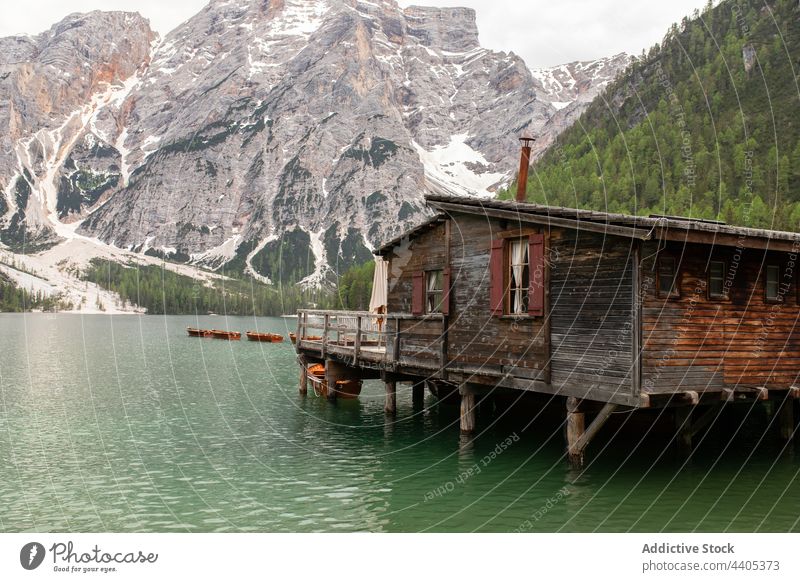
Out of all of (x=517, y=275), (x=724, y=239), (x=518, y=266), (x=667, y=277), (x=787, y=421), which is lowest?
(x=787, y=421)

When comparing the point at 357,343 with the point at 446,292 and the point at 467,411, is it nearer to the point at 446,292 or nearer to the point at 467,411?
the point at 446,292

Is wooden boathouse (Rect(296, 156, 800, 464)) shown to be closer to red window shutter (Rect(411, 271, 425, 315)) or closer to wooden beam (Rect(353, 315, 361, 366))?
red window shutter (Rect(411, 271, 425, 315))

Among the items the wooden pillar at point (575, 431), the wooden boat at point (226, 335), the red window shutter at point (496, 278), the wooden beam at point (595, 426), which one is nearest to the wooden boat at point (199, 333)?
the wooden boat at point (226, 335)

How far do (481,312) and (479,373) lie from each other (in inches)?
73.9

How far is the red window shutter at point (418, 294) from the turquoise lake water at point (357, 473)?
14.3ft

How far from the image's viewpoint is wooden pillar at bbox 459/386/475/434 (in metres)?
23.0

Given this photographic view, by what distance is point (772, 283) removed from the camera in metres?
19.7

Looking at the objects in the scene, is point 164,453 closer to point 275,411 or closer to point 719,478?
point 275,411

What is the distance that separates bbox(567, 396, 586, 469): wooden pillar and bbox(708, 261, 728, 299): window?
4.44 meters

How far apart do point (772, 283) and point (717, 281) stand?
262 cm

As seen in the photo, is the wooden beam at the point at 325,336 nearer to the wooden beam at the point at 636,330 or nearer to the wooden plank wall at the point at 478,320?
the wooden plank wall at the point at 478,320

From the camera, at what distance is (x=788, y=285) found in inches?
789
